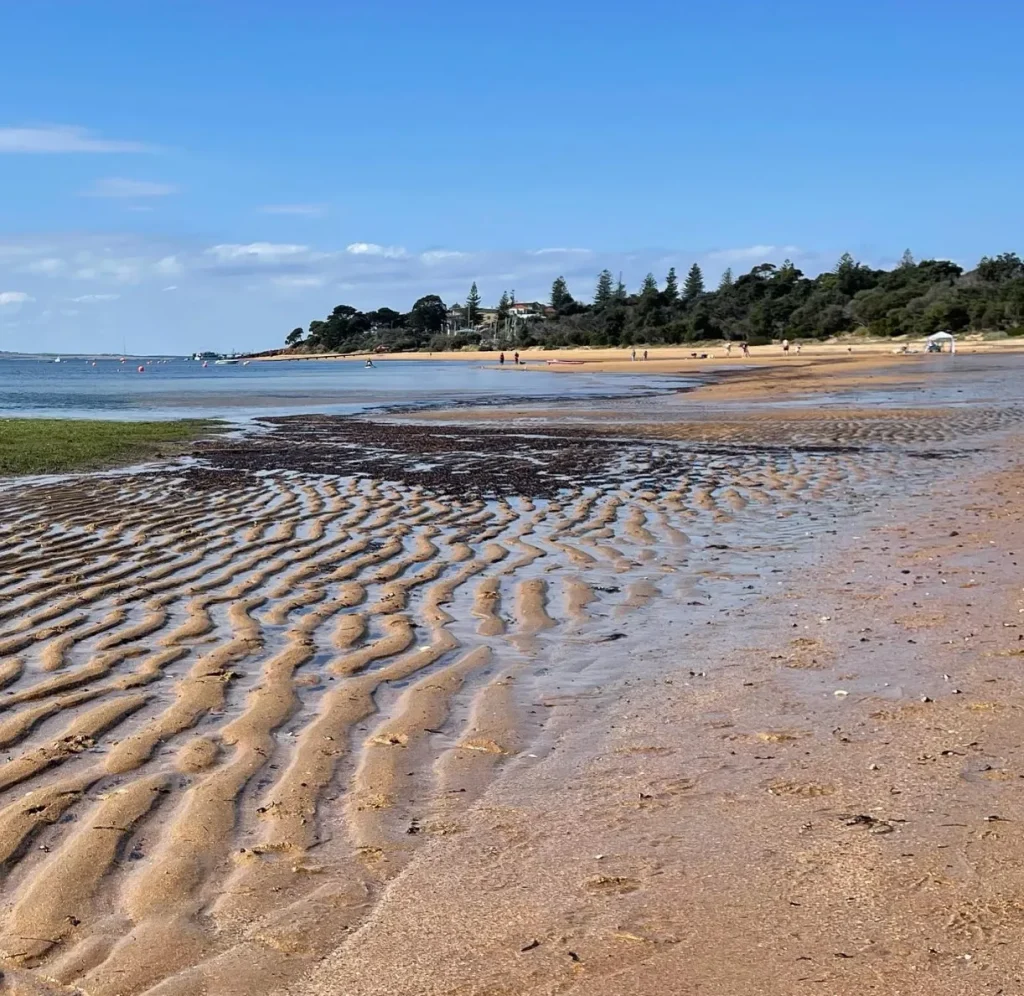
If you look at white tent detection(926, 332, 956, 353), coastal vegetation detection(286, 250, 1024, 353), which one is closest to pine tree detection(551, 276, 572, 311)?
coastal vegetation detection(286, 250, 1024, 353)

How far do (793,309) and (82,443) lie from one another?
108 metres

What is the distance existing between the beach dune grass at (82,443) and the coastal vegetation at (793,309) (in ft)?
242

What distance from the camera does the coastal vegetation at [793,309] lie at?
3684 inches

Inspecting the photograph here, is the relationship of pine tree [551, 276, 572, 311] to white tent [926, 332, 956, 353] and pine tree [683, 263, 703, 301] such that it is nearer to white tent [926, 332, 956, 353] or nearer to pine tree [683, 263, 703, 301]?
pine tree [683, 263, 703, 301]

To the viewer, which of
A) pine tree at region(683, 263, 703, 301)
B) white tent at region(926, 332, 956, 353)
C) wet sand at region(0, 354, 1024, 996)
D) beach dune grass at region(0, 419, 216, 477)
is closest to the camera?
wet sand at region(0, 354, 1024, 996)

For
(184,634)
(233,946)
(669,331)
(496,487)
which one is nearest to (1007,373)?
(496,487)

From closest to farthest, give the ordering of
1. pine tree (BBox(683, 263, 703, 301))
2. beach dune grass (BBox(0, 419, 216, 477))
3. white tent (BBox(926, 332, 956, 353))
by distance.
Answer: beach dune grass (BBox(0, 419, 216, 477))
white tent (BBox(926, 332, 956, 353))
pine tree (BBox(683, 263, 703, 301))

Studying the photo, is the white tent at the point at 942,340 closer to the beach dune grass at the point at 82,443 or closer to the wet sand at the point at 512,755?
the beach dune grass at the point at 82,443

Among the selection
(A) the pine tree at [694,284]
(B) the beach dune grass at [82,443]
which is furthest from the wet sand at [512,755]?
(A) the pine tree at [694,284]

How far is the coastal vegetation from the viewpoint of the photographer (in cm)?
9356

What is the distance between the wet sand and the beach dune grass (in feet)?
18.7

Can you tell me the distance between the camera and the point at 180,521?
12.1 meters

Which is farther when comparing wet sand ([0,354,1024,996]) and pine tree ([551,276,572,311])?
pine tree ([551,276,572,311])

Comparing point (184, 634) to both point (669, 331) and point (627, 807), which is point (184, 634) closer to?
point (627, 807)
